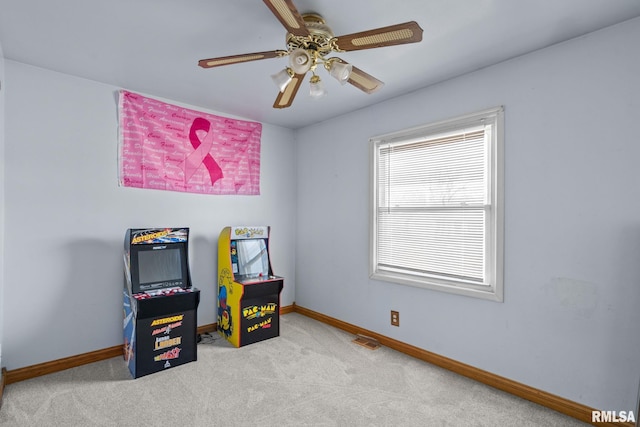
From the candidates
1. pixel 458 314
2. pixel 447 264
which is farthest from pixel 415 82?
pixel 458 314

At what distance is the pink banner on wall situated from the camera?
3.02m

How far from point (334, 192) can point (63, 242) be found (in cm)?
262

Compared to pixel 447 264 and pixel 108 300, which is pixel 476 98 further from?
pixel 108 300

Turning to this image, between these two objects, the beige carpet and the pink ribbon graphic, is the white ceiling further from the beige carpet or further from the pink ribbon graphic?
the beige carpet

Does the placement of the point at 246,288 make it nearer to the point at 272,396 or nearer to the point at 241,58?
the point at 272,396

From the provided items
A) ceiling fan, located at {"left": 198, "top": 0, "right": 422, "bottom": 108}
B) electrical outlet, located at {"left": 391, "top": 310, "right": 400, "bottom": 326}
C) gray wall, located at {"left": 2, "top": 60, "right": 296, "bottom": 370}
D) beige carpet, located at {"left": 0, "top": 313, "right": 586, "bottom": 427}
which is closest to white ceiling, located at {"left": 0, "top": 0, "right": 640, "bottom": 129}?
ceiling fan, located at {"left": 198, "top": 0, "right": 422, "bottom": 108}

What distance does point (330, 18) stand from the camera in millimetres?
1902

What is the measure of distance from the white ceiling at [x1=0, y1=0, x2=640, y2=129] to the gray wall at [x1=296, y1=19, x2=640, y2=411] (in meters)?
0.21

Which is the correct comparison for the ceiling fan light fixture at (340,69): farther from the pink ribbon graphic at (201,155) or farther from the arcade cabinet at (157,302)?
the pink ribbon graphic at (201,155)

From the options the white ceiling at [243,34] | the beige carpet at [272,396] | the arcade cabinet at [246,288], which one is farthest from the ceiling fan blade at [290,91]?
the beige carpet at [272,396]

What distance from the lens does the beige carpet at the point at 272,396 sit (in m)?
2.04

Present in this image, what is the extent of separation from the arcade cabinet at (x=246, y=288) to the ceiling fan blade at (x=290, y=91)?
59.7 inches

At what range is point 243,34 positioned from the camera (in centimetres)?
208

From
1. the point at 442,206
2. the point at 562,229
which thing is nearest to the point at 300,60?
the point at 442,206
